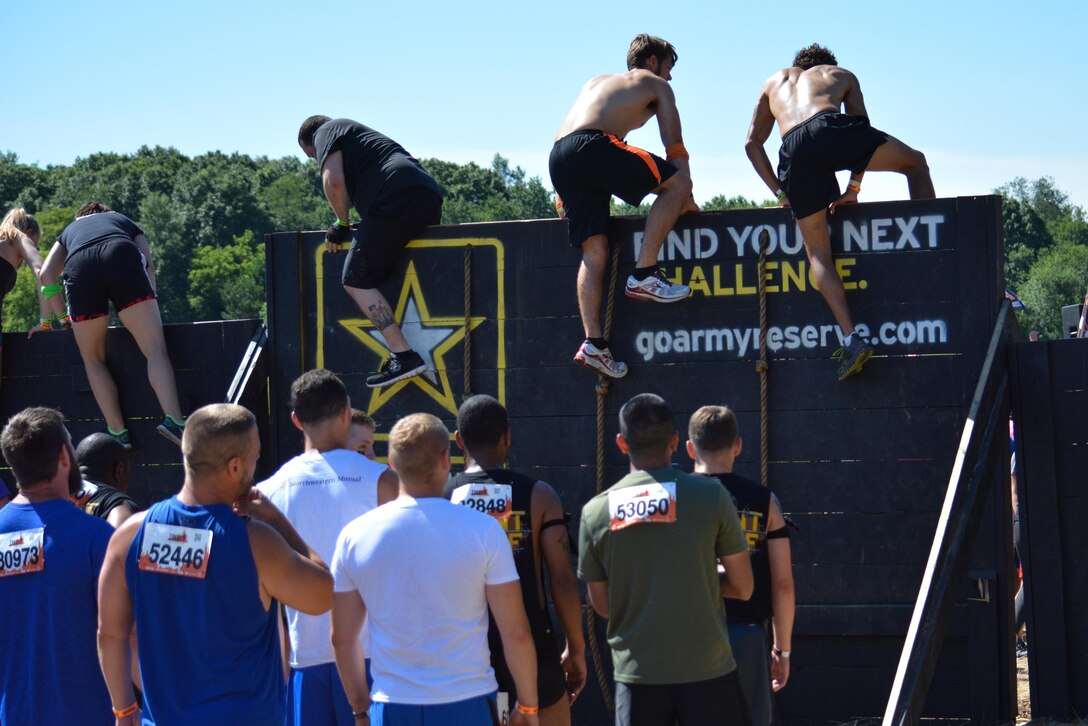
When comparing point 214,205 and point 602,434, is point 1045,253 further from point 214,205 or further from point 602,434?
point 602,434

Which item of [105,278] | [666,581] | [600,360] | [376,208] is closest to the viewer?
[666,581]

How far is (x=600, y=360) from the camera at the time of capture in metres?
6.03

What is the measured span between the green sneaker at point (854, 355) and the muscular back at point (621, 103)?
4.72 feet

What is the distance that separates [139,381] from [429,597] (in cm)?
416

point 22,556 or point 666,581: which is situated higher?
point 22,556

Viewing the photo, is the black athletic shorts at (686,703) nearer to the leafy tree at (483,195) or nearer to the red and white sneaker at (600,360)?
the red and white sneaker at (600,360)

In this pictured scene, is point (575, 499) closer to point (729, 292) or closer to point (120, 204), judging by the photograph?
point (729, 292)

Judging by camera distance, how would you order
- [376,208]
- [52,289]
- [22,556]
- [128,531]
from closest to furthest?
[128,531], [22,556], [376,208], [52,289]

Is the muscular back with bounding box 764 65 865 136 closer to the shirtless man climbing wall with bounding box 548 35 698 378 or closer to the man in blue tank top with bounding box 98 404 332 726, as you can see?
the shirtless man climbing wall with bounding box 548 35 698 378

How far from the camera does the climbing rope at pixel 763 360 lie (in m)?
5.95

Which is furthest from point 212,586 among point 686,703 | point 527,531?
point 686,703

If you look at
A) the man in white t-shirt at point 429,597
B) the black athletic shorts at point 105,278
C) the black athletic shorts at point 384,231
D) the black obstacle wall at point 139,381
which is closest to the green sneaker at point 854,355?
the black athletic shorts at point 384,231

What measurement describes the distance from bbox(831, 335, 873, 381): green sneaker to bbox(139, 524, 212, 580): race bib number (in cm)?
343

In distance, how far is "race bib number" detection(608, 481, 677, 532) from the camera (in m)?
3.79
